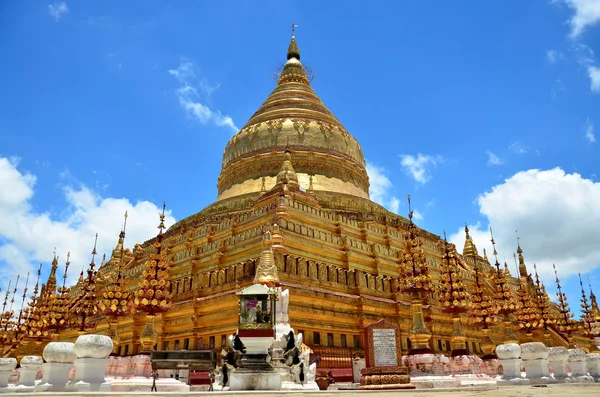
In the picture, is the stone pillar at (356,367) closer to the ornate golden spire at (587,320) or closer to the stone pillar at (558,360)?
the stone pillar at (558,360)

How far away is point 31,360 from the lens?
15867 millimetres

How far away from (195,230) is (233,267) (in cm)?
1003

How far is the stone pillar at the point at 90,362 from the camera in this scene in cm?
1235

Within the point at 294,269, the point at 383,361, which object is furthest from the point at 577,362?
the point at 294,269

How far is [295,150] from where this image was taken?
41.3 metres

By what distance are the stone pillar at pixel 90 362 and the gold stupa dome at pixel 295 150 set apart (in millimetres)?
26292

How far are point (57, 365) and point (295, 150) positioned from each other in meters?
30.3

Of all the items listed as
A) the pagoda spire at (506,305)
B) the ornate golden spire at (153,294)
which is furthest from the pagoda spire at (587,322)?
the ornate golden spire at (153,294)

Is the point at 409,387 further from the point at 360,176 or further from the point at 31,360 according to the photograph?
the point at 360,176

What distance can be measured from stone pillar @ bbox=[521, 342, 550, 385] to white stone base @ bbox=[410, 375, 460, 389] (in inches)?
101

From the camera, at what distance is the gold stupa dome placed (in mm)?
41219

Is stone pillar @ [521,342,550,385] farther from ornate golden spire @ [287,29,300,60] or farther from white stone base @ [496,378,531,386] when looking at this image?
ornate golden spire @ [287,29,300,60]

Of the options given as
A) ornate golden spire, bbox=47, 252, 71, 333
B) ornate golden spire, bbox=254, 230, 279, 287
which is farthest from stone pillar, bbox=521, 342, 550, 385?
ornate golden spire, bbox=47, 252, 71, 333

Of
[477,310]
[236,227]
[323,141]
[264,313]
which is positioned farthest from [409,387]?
[323,141]
